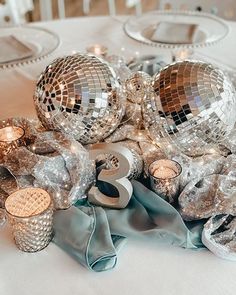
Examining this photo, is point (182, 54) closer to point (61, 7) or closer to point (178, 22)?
point (178, 22)

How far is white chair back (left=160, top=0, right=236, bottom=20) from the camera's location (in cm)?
174

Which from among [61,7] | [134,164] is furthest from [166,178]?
[61,7]

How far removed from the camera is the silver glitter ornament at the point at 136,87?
0.83 m

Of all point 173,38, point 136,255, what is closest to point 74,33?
point 173,38

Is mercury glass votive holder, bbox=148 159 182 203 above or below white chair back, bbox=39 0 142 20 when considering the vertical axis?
above

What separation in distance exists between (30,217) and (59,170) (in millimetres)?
122

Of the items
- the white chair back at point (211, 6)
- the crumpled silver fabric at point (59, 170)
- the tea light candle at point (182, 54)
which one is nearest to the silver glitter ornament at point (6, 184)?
the crumpled silver fabric at point (59, 170)

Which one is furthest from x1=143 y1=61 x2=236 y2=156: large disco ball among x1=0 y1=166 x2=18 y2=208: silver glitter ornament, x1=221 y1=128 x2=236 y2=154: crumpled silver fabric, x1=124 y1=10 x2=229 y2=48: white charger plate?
x1=124 y1=10 x2=229 y2=48: white charger plate

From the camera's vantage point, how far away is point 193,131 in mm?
744

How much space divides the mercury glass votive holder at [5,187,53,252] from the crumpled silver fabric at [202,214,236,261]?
0.73 ft

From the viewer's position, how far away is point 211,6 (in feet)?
5.79

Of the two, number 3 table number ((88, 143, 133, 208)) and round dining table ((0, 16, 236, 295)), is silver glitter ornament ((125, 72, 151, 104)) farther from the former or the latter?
round dining table ((0, 16, 236, 295))

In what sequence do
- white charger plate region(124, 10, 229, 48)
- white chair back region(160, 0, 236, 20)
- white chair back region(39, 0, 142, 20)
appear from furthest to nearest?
white chair back region(39, 0, 142, 20) < white chair back region(160, 0, 236, 20) < white charger plate region(124, 10, 229, 48)

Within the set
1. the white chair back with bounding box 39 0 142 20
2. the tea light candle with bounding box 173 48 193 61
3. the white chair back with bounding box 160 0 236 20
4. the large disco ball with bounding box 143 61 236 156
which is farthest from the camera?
the white chair back with bounding box 39 0 142 20
